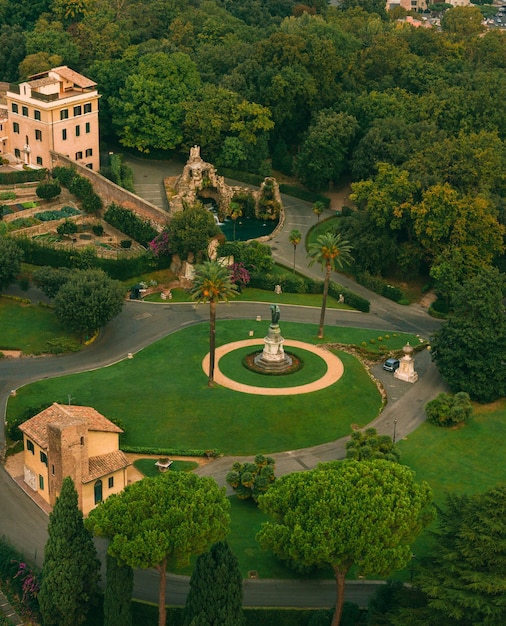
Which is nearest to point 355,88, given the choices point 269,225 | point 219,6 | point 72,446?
point 269,225

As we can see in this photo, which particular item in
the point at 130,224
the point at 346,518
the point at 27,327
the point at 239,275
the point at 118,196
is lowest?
the point at 27,327

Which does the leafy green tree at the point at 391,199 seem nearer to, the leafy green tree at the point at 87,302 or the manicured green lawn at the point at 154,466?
the leafy green tree at the point at 87,302

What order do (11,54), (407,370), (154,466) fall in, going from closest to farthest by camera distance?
(154,466) → (407,370) → (11,54)

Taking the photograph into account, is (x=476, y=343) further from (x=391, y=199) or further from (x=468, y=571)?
(x=468, y=571)

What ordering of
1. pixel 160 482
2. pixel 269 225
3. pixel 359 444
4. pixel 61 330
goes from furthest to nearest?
pixel 269 225 < pixel 61 330 < pixel 359 444 < pixel 160 482

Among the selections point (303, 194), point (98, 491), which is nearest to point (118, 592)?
point (98, 491)

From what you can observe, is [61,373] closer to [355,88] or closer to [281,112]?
[281,112]

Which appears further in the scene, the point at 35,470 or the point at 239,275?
the point at 239,275
